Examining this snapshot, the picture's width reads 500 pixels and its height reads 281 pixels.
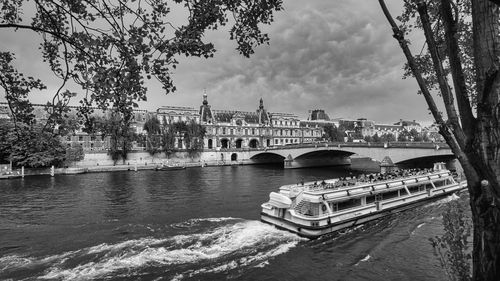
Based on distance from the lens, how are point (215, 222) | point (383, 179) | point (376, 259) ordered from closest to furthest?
point (376, 259) < point (215, 222) < point (383, 179)

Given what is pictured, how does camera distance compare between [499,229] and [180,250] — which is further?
[180,250]

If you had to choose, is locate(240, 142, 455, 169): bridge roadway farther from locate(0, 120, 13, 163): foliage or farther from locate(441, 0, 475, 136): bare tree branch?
locate(0, 120, 13, 163): foliage

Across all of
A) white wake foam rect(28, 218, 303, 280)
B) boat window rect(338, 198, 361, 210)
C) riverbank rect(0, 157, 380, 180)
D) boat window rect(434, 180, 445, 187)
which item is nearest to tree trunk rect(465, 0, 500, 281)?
white wake foam rect(28, 218, 303, 280)

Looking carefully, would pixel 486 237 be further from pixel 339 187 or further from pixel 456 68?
pixel 339 187

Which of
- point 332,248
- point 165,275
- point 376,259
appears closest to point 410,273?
point 376,259

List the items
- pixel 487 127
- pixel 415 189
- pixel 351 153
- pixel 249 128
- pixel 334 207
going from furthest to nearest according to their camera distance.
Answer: pixel 249 128 → pixel 351 153 → pixel 415 189 → pixel 334 207 → pixel 487 127

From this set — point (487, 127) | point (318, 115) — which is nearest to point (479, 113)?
point (487, 127)

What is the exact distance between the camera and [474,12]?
450 centimetres

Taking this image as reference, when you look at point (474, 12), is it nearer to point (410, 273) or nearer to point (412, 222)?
point (410, 273)

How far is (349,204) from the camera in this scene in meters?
26.8

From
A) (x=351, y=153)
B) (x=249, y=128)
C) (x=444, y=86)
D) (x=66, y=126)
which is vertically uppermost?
(x=249, y=128)

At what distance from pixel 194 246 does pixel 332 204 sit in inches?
432

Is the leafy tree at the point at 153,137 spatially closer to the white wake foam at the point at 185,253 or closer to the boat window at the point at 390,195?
the boat window at the point at 390,195

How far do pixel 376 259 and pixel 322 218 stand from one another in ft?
16.4
